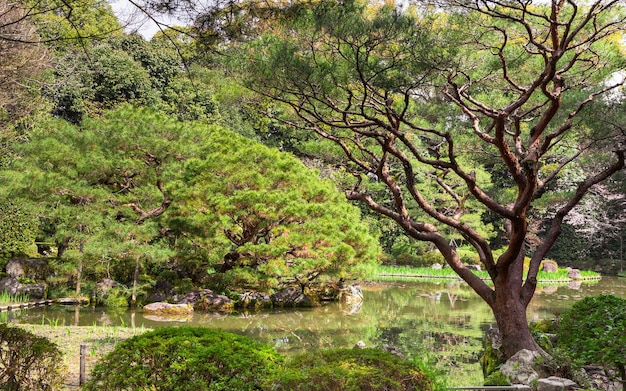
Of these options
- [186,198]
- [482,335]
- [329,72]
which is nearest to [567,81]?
[329,72]

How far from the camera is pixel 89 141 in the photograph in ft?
34.9

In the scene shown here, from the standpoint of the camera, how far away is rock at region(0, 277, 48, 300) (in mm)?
10094

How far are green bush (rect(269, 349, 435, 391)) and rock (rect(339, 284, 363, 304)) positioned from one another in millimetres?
9479

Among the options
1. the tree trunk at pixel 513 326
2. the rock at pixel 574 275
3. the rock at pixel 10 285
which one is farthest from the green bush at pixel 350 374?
the rock at pixel 574 275

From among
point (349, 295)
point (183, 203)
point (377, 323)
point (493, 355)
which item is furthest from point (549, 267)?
point (493, 355)

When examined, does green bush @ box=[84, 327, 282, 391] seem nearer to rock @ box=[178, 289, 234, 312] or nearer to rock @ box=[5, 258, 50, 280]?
Answer: rock @ box=[178, 289, 234, 312]

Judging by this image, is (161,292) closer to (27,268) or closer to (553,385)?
(27,268)

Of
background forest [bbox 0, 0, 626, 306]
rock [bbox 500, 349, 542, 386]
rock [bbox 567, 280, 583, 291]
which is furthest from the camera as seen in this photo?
rock [bbox 567, 280, 583, 291]

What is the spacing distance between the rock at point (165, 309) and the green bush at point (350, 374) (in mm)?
7287

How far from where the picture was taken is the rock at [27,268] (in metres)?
10.9

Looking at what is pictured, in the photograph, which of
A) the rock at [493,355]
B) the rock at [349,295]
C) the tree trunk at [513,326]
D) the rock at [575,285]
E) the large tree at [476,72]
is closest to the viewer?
the large tree at [476,72]

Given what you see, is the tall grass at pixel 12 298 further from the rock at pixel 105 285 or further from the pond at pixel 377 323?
the rock at pixel 105 285

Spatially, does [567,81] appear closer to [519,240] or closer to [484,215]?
[519,240]

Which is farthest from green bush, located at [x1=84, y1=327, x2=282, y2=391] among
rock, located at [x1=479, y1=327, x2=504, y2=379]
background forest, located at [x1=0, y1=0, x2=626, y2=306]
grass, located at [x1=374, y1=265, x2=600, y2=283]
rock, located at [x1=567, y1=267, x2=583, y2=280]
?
rock, located at [x1=567, y1=267, x2=583, y2=280]
